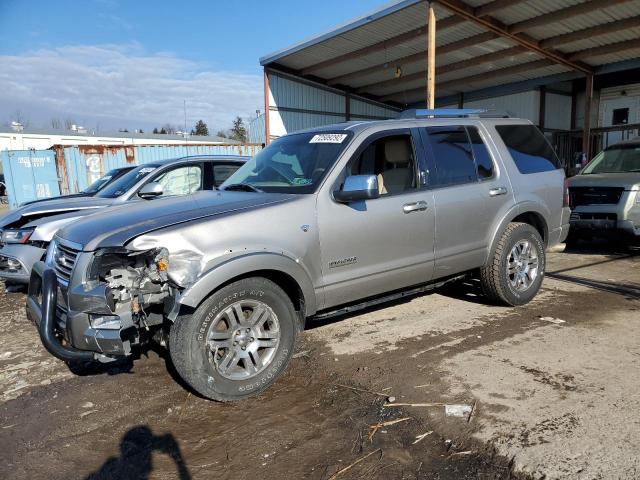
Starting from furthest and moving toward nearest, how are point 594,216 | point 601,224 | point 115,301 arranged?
point 594,216
point 601,224
point 115,301

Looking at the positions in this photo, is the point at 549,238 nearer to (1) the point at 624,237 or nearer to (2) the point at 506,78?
(1) the point at 624,237

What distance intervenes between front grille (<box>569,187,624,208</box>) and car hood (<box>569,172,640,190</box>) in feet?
0.22

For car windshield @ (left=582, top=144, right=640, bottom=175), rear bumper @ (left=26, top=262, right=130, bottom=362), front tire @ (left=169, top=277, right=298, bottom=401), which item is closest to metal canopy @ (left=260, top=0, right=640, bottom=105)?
car windshield @ (left=582, top=144, right=640, bottom=175)

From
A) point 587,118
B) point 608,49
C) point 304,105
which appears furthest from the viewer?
point 304,105

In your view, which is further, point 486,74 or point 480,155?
point 486,74

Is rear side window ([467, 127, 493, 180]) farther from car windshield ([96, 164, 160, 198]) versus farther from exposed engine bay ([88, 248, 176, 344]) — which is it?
car windshield ([96, 164, 160, 198])

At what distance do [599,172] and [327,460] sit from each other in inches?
327

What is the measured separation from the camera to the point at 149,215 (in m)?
3.48

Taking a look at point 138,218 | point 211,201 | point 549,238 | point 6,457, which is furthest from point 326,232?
point 549,238

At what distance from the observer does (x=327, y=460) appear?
2.68 metres

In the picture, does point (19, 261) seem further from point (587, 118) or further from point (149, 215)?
point (587, 118)

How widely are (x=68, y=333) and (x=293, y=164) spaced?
2214mm

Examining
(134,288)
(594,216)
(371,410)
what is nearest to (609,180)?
(594,216)

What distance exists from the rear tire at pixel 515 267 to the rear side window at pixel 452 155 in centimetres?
78
